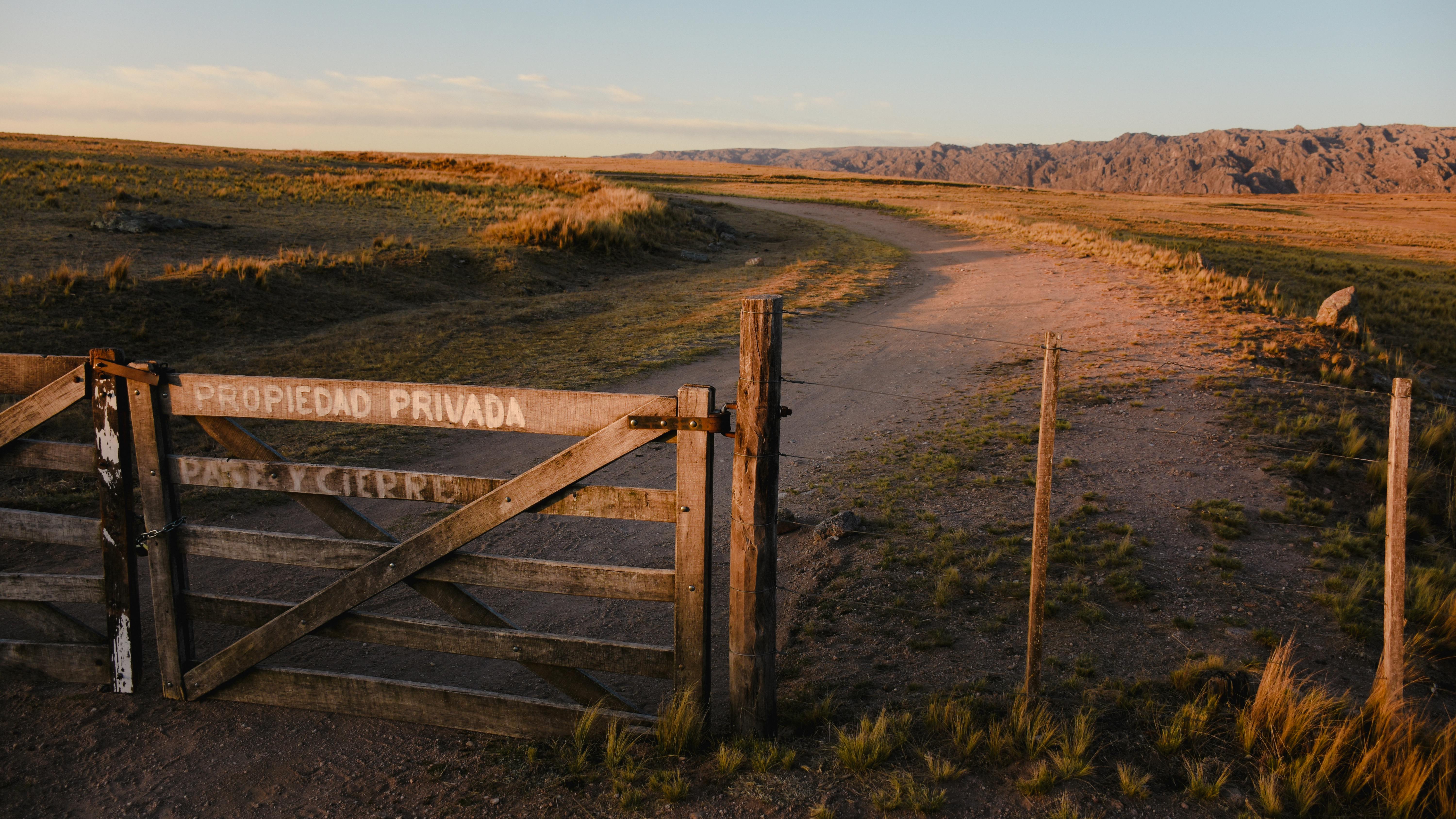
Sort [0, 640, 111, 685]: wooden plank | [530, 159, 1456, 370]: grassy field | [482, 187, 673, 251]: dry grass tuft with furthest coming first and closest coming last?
[482, 187, 673, 251]: dry grass tuft → [530, 159, 1456, 370]: grassy field → [0, 640, 111, 685]: wooden plank

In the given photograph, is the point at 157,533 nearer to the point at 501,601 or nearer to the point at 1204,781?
the point at 501,601

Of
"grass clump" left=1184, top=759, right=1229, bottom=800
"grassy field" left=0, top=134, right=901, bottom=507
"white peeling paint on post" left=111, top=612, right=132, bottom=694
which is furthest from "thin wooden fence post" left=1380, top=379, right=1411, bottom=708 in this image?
"grassy field" left=0, top=134, right=901, bottom=507

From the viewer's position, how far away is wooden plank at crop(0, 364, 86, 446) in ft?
13.3

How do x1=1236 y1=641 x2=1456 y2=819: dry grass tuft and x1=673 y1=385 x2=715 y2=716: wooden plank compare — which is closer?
x1=1236 y1=641 x2=1456 y2=819: dry grass tuft

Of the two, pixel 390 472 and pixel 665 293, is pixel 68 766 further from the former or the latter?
pixel 665 293

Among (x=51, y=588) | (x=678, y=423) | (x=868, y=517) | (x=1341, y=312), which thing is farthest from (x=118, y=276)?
(x=1341, y=312)

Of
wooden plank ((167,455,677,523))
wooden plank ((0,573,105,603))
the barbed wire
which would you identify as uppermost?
wooden plank ((167,455,677,523))

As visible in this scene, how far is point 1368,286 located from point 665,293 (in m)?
21.3

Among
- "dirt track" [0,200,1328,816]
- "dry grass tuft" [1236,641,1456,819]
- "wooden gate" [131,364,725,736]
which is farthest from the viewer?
"dirt track" [0,200,1328,816]

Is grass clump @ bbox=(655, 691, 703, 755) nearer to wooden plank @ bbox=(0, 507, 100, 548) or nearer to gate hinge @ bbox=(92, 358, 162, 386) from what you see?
gate hinge @ bbox=(92, 358, 162, 386)

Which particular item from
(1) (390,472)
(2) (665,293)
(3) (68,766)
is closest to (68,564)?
(3) (68,766)

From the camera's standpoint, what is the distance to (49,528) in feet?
14.1

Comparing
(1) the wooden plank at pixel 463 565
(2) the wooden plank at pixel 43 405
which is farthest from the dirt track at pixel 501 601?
A: (2) the wooden plank at pixel 43 405

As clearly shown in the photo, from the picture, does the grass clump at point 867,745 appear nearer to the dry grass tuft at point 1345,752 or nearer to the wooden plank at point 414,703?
the wooden plank at point 414,703
